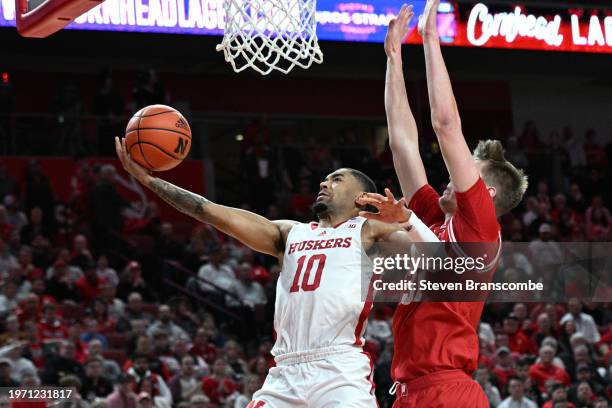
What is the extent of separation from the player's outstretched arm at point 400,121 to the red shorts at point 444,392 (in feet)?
3.01

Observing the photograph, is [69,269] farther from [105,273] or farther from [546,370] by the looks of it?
[546,370]

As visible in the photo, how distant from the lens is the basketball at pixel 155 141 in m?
5.23

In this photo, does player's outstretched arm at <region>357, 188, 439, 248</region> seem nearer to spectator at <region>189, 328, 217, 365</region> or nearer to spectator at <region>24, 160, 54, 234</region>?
spectator at <region>189, 328, 217, 365</region>

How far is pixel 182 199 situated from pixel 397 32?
4.21 ft

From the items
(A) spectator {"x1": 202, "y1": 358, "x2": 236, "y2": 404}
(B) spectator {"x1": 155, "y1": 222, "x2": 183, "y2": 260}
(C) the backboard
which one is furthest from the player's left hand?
(B) spectator {"x1": 155, "y1": 222, "x2": 183, "y2": 260}

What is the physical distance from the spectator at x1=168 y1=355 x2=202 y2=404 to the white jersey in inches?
197

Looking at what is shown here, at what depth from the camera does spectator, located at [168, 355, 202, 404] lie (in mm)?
10047

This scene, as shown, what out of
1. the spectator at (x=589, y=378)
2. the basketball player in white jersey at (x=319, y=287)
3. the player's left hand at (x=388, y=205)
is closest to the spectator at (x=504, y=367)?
the spectator at (x=589, y=378)

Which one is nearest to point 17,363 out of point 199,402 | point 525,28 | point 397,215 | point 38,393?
point 38,393

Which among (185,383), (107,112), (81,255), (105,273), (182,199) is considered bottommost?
(185,383)

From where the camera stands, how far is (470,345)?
4793mm

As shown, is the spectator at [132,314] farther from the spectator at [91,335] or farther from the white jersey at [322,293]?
the white jersey at [322,293]

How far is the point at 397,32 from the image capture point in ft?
17.0

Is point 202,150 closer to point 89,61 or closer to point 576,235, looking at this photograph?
point 89,61
